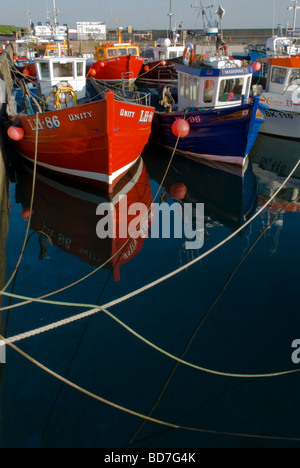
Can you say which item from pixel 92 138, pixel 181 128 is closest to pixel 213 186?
pixel 181 128

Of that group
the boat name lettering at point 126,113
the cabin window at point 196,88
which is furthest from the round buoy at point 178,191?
the cabin window at point 196,88

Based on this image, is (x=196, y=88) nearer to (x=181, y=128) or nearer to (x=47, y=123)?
(x=181, y=128)

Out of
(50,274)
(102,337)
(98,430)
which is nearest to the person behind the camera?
(98,430)

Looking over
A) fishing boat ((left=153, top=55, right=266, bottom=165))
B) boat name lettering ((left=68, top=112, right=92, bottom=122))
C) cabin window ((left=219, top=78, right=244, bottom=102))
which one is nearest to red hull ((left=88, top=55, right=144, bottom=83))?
fishing boat ((left=153, top=55, right=266, bottom=165))

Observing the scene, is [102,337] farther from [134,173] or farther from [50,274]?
[134,173]

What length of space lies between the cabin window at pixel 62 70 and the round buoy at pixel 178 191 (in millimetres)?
5710

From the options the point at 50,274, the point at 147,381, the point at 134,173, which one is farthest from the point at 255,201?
the point at 147,381

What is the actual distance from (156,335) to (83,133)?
623 centimetres

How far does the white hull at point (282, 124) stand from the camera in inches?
594

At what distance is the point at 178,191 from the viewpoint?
1128cm

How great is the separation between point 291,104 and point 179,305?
1160 centimetres

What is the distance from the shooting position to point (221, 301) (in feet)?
21.2
